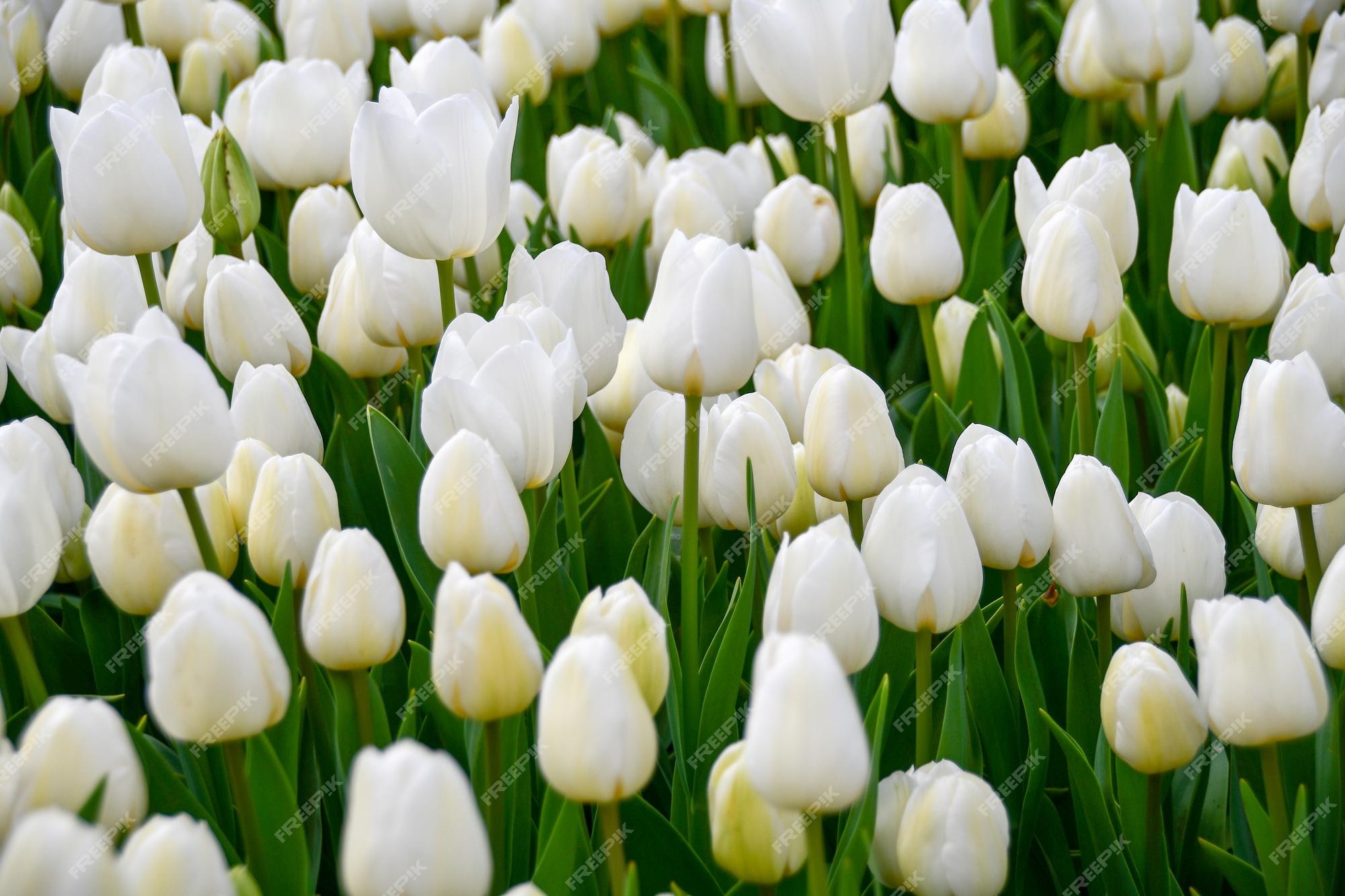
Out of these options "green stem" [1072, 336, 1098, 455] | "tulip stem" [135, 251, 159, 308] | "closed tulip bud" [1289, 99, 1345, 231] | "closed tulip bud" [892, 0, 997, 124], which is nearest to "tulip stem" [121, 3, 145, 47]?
"tulip stem" [135, 251, 159, 308]

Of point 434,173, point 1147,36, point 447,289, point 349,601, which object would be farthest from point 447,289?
point 1147,36

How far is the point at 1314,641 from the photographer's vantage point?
37.9 inches

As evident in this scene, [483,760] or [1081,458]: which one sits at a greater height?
[1081,458]

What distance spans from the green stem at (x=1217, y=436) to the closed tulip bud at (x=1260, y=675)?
533 millimetres

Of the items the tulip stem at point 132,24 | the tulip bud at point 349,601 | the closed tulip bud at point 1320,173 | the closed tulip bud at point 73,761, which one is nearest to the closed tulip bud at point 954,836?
the tulip bud at point 349,601

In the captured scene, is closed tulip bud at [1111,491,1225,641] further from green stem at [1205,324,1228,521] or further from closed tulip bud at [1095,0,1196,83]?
closed tulip bud at [1095,0,1196,83]

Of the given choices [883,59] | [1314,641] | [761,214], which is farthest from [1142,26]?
[1314,641]

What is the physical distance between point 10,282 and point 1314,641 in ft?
4.91

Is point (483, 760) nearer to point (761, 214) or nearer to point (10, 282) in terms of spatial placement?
point (761, 214)

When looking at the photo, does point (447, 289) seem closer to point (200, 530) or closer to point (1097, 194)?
point (200, 530)

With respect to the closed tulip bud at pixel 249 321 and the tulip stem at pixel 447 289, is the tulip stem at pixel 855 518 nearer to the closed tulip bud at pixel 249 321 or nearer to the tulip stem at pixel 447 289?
the tulip stem at pixel 447 289

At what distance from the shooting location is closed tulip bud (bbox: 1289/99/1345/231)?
5.25 feet

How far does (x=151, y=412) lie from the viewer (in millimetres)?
941

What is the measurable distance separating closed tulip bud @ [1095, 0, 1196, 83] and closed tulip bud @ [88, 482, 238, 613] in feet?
4.25
